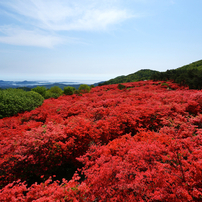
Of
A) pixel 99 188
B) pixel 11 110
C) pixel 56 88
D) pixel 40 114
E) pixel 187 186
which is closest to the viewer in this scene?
pixel 187 186

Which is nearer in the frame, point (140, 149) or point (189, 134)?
point (140, 149)

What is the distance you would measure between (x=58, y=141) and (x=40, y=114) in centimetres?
939

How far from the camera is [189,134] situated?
6613 mm

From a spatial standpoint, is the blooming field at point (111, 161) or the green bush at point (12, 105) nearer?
the blooming field at point (111, 161)

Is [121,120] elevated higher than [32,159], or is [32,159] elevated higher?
[121,120]

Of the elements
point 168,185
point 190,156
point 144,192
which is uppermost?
point 190,156

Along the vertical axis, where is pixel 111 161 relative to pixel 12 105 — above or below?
below

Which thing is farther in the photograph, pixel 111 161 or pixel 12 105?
pixel 12 105

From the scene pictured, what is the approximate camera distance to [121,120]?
993 cm

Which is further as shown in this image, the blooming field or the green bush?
the green bush

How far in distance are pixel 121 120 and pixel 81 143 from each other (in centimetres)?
391

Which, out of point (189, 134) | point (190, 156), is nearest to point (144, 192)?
point (190, 156)

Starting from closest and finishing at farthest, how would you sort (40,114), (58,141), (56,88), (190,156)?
(190,156), (58,141), (40,114), (56,88)

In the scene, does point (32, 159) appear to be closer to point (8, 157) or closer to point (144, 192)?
point (8, 157)
